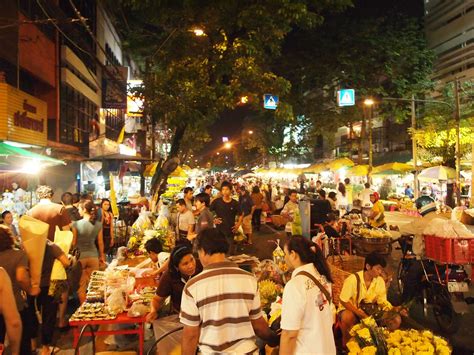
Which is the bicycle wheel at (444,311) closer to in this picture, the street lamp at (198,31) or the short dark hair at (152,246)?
the short dark hair at (152,246)

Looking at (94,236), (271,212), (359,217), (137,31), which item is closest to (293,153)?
(271,212)

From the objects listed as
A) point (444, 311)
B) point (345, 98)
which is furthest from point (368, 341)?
point (345, 98)

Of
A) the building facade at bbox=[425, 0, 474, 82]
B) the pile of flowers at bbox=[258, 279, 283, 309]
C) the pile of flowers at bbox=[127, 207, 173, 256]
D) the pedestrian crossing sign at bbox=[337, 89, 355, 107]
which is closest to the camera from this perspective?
the pile of flowers at bbox=[258, 279, 283, 309]

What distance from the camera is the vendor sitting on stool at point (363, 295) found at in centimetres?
464

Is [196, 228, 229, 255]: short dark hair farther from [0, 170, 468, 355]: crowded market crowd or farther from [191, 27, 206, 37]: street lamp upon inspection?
[191, 27, 206, 37]: street lamp

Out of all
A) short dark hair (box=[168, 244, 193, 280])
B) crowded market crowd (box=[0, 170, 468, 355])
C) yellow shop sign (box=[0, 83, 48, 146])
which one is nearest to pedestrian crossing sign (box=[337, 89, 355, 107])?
crowded market crowd (box=[0, 170, 468, 355])

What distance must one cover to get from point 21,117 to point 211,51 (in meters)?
5.70

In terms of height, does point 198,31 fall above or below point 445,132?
above

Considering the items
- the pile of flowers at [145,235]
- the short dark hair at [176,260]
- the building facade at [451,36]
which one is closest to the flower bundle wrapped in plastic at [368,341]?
the short dark hair at [176,260]

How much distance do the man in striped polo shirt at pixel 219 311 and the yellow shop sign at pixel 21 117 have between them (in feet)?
26.4

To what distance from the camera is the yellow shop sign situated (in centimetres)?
908

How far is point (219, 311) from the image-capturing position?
9.59ft

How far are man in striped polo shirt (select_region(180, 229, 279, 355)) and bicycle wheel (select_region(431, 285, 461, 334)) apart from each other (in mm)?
4328

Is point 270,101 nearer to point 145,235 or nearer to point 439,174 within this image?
point 145,235
